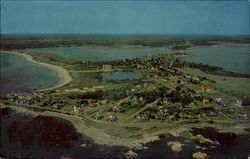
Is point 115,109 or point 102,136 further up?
point 115,109

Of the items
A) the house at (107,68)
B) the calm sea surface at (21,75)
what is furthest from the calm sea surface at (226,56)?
the calm sea surface at (21,75)

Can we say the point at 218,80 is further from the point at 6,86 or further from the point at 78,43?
the point at 6,86

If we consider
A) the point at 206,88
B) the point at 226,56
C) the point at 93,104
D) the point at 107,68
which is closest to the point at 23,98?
the point at 93,104

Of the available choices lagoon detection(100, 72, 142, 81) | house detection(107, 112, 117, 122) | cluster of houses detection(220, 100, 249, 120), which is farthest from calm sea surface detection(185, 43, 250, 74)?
house detection(107, 112, 117, 122)

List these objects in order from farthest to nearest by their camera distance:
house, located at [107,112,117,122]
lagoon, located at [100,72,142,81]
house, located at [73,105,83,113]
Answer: lagoon, located at [100,72,142,81] < house, located at [73,105,83,113] < house, located at [107,112,117,122]

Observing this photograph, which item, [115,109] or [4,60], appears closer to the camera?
[115,109]

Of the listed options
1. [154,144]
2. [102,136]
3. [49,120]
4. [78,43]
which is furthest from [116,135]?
[78,43]

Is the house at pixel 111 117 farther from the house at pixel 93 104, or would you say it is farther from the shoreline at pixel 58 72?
the shoreline at pixel 58 72

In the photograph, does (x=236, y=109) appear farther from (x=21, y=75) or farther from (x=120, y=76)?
(x=21, y=75)

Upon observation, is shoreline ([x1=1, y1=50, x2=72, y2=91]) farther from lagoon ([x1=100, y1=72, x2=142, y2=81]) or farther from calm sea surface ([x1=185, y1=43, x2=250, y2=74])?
calm sea surface ([x1=185, y1=43, x2=250, y2=74])
